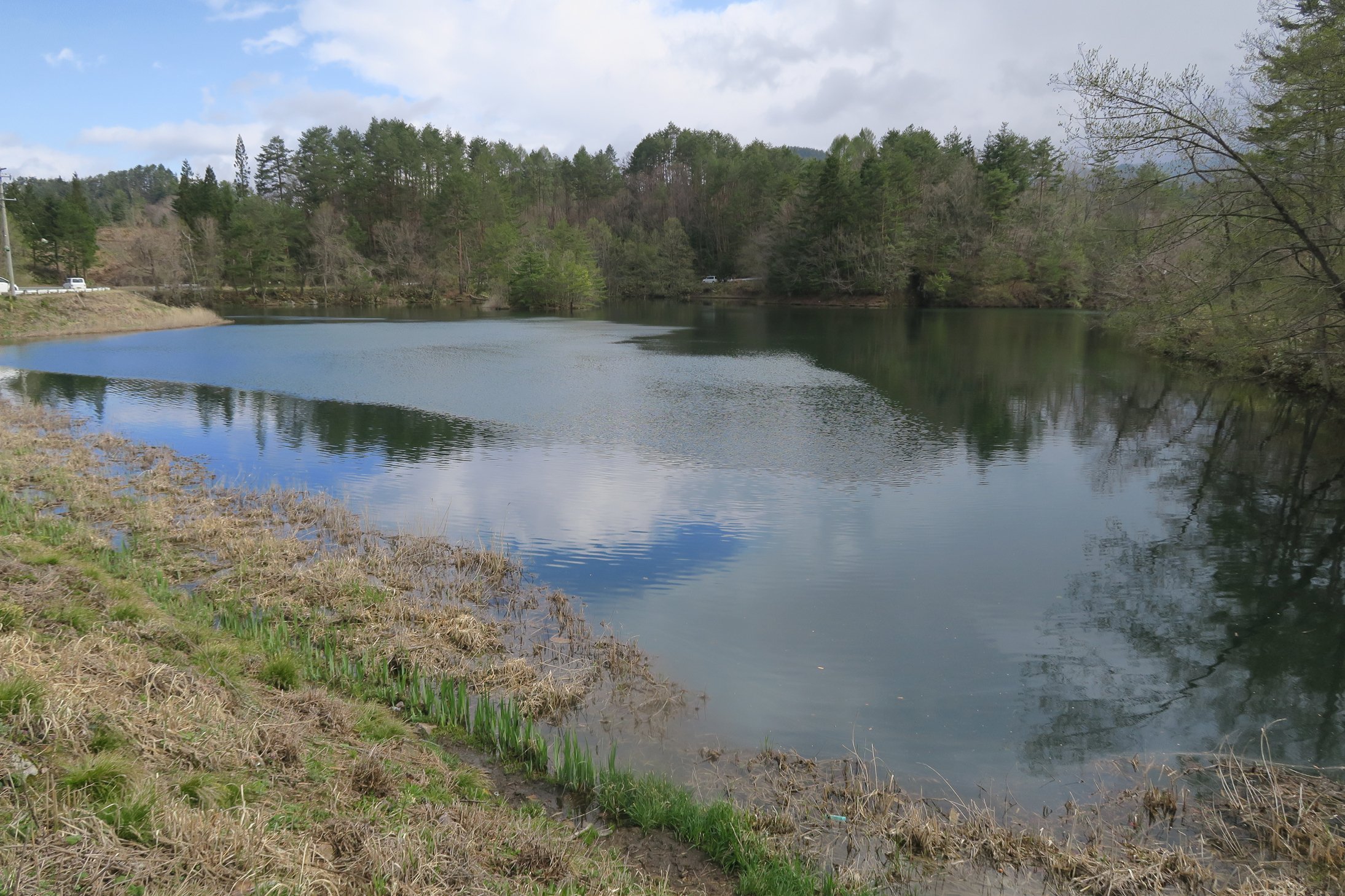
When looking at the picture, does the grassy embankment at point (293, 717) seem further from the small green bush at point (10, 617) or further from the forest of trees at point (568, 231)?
the forest of trees at point (568, 231)

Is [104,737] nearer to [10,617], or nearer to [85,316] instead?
[10,617]

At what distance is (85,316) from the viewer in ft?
143

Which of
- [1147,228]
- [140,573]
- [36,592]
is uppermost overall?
[1147,228]

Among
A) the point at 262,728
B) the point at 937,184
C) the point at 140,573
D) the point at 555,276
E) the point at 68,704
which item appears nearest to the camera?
the point at 68,704

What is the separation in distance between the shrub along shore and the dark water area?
0.84m

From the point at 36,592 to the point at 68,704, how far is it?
2.91m

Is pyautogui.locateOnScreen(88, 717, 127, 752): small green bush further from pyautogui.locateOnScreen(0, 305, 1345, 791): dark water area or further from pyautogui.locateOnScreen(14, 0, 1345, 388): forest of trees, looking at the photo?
pyautogui.locateOnScreen(14, 0, 1345, 388): forest of trees

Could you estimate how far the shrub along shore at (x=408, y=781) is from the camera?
3803 mm

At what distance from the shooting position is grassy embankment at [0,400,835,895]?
12.1 feet

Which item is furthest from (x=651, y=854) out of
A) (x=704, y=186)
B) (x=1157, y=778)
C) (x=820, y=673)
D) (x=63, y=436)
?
(x=704, y=186)

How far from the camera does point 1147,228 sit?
16.1 m

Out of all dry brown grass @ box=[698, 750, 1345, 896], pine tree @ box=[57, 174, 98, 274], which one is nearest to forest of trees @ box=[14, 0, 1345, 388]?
pine tree @ box=[57, 174, 98, 274]

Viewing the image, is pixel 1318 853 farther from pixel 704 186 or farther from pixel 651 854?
pixel 704 186

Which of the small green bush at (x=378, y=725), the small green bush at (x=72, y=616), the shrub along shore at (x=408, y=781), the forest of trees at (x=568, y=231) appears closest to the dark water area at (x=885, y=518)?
the shrub along shore at (x=408, y=781)
